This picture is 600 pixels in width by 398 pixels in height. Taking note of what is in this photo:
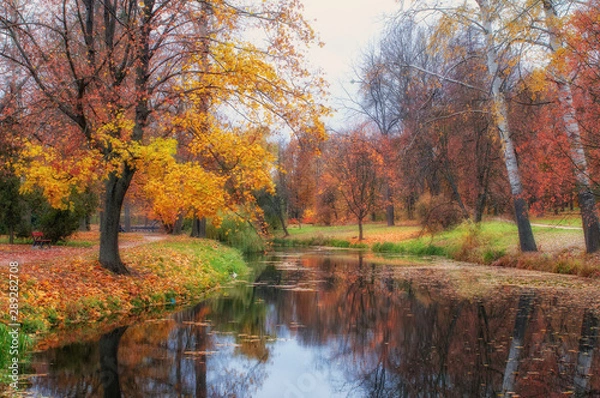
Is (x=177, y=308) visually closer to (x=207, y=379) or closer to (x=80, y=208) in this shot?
(x=207, y=379)

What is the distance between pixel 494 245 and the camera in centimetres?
2261

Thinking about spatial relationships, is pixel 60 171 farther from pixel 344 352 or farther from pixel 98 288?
pixel 344 352

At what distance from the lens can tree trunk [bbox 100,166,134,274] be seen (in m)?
11.9

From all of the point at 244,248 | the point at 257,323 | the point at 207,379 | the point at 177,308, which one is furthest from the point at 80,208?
the point at 207,379

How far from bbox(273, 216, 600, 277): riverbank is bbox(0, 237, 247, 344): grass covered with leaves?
1075cm

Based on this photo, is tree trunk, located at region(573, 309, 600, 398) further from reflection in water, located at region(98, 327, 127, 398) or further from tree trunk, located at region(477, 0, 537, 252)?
tree trunk, located at region(477, 0, 537, 252)

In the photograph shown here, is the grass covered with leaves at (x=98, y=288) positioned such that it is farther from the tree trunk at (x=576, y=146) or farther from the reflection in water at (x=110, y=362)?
the tree trunk at (x=576, y=146)

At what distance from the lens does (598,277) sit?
1537 centimetres

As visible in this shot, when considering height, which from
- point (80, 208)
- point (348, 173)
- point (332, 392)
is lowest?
point (332, 392)

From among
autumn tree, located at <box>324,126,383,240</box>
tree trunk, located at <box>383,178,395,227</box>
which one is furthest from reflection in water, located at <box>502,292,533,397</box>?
tree trunk, located at <box>383,178,395,227</box>

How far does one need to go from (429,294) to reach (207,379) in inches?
330

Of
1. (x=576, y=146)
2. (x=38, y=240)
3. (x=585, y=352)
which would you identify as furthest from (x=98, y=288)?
(x=38, y=240)

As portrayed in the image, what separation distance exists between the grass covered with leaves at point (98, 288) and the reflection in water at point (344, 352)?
1032mm

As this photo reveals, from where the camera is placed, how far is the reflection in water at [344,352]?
6.02 meters
